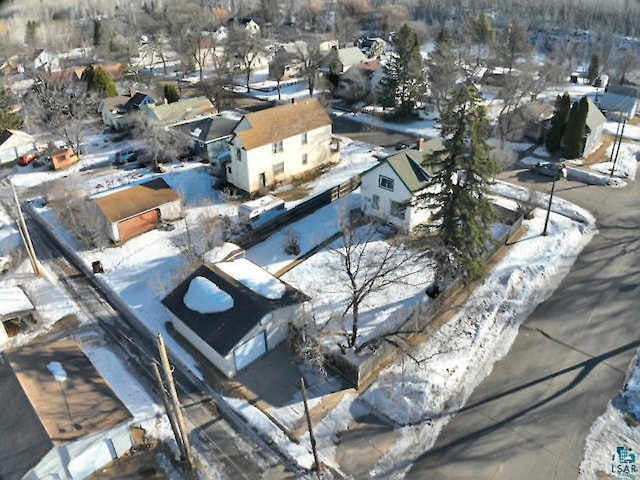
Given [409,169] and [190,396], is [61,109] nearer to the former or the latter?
[409,169]

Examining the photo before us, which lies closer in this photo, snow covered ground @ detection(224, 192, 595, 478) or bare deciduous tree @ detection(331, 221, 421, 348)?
snow covered ground @ detection(224, 192, 595, 478)

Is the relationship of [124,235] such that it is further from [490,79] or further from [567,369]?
[490,79]

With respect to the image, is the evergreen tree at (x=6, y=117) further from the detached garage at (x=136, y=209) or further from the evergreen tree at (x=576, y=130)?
the evergreen tree at (x=576, y=130)

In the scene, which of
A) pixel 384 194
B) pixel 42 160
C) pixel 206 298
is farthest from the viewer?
pixel 42 160

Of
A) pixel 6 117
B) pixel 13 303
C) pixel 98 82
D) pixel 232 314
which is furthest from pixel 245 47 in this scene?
pixel 232 314

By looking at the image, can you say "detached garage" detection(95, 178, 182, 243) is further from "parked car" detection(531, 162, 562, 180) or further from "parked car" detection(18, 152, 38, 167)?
"parked car" detection(531, 162, 562, 180)

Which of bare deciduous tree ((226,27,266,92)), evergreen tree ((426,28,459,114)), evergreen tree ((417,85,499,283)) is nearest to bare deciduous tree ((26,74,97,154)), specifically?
bare deciduous tree ((226,27,266,92))
